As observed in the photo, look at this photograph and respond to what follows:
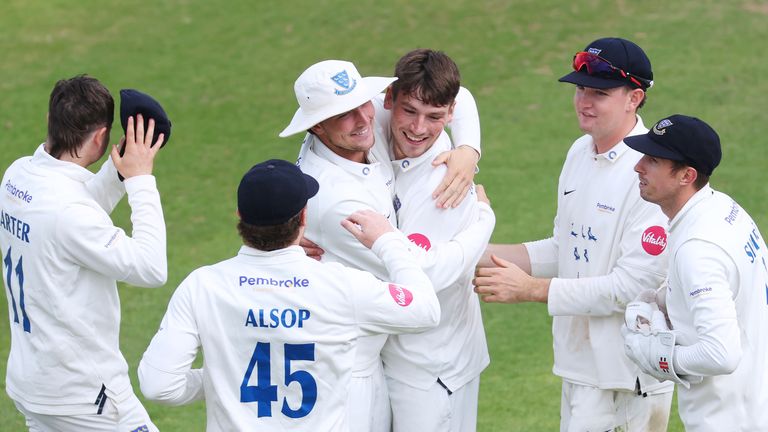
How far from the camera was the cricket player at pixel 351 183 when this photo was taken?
17.6 feet

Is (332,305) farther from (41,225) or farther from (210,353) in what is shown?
(41,225)

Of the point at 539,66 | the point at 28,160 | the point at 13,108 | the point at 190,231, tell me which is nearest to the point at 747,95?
the point at 539,66

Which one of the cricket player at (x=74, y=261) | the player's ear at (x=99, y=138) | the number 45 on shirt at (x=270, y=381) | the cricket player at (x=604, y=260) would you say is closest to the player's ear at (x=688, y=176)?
the cricket player at (x=604, y=260)

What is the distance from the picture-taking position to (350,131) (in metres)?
5.45

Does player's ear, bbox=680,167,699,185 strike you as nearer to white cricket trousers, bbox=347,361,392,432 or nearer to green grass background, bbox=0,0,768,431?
white cricket trousers, bbox=347,361,392,432

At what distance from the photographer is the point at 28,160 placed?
220 inches

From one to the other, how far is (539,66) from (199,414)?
322 inches

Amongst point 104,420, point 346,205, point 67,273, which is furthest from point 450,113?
point 104,420

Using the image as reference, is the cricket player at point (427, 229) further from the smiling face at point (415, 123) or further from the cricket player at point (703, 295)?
the cricket player at point (703, 295)

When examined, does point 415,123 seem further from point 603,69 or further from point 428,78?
point 603,69

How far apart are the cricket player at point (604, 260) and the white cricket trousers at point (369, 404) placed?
0.70m

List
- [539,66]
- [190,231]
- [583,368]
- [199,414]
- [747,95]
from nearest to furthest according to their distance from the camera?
[583,368]
[199,414]
[190,231]
[747,95]
[539,66]

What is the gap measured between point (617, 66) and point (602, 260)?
0.97 metres

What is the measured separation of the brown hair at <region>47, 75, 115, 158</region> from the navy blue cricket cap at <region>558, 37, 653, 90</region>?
2.29 meters
